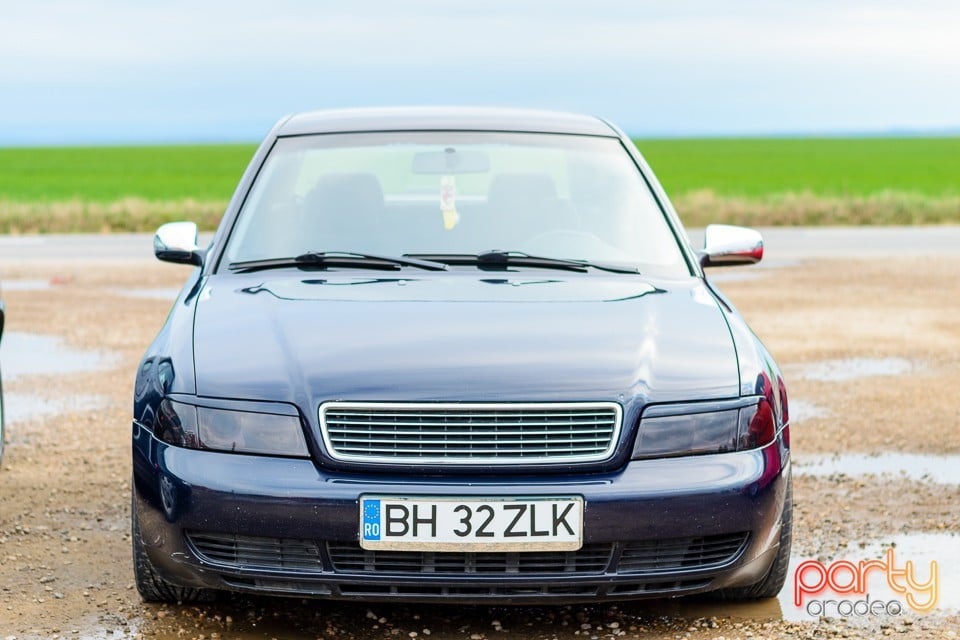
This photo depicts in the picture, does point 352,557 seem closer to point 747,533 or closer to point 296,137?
point 747,533

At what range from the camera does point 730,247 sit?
17.1 feet

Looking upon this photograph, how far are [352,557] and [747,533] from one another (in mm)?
1122

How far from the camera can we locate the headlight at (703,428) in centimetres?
370

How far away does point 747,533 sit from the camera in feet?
12.5

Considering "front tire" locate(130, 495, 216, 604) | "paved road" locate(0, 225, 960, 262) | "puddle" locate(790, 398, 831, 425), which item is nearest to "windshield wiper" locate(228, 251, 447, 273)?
"front tire" locate(130, 495, 216, 604)

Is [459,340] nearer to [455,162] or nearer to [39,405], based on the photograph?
[455,162]

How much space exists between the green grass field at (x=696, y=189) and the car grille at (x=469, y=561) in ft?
78.8

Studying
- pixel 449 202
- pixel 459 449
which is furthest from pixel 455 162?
pixel 459 449

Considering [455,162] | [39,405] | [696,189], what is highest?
[455,162]

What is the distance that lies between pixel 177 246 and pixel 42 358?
5.38 m

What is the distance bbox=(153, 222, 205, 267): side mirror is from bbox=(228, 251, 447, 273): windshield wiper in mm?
366

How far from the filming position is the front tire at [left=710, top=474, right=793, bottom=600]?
13.3 ft

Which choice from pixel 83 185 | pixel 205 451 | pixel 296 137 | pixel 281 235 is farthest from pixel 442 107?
pixel 83 185

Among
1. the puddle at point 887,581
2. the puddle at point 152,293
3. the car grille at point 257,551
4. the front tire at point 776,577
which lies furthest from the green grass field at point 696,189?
the car grille at point 257,551
